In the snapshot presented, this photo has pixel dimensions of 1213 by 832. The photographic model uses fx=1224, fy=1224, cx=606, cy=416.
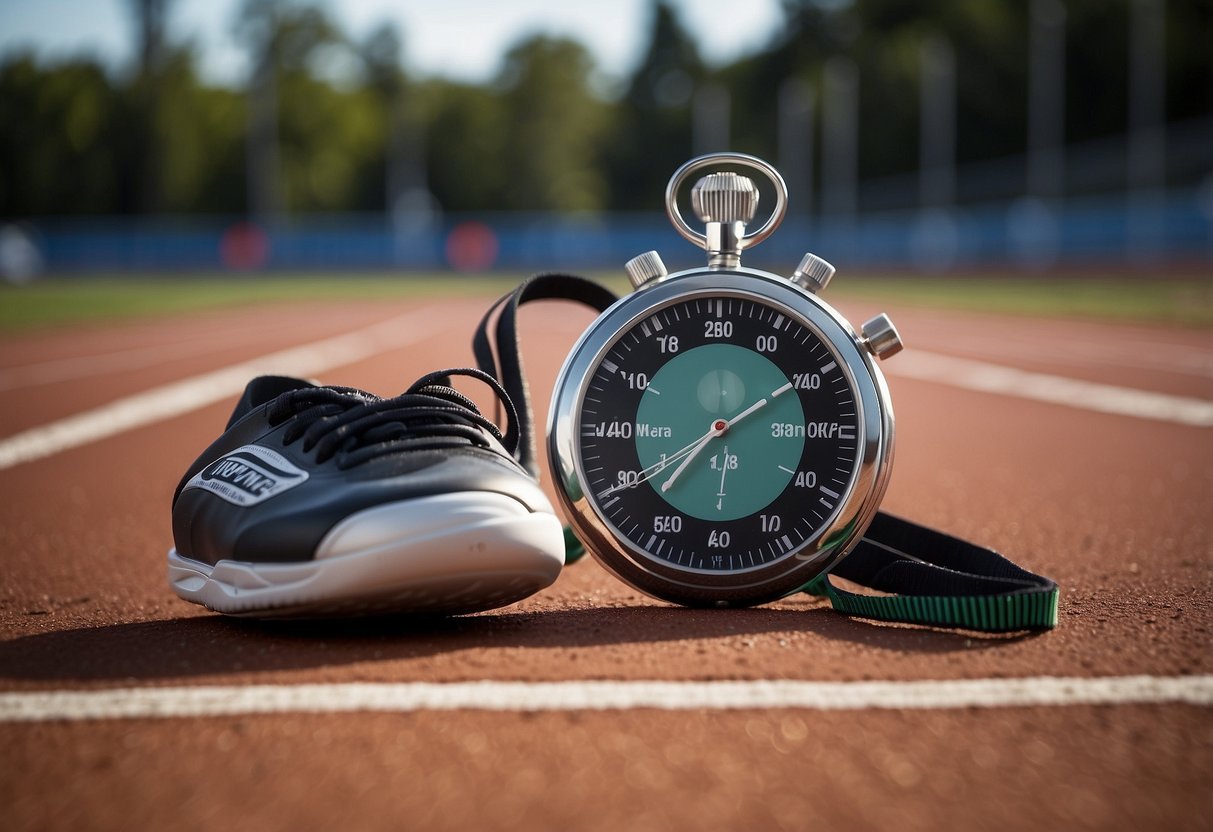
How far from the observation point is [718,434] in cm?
254

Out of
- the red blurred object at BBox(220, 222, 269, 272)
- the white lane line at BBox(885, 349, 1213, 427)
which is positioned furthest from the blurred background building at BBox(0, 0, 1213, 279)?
the white lane line at BBox(885, 349, 1213, 427)

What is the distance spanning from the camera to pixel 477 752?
1683 millimetres

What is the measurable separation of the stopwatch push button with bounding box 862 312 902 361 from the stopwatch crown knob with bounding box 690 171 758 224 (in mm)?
343

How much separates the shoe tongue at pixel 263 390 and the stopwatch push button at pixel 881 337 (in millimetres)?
1194

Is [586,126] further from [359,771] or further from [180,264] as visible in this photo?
[359,771]

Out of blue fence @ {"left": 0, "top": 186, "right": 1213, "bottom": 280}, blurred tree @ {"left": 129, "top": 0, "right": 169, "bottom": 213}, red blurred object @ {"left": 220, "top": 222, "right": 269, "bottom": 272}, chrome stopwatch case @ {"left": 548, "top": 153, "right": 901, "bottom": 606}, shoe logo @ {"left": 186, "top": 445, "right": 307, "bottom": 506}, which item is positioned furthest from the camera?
blurred tree @ {"left": 129, "top": 0, "right": 169, "bottom": 213}

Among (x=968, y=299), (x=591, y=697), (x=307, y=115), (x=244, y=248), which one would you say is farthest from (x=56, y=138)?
(x=591, y=697)

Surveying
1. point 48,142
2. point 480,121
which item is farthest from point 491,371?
point 480,121

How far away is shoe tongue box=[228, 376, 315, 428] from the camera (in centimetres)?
265

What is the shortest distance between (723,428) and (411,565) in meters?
0.76

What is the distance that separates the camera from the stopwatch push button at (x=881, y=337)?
251 cm

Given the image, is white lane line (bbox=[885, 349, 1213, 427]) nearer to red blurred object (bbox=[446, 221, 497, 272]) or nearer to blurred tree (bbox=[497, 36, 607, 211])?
red blurred object (bbox=[446, 221, 497, 272])

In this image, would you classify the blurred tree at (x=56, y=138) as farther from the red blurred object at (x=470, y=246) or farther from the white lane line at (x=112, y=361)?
the white lane line at (x=112, y=361)

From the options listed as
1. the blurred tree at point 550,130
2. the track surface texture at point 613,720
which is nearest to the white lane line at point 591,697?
the track surface texture at point 613,720
